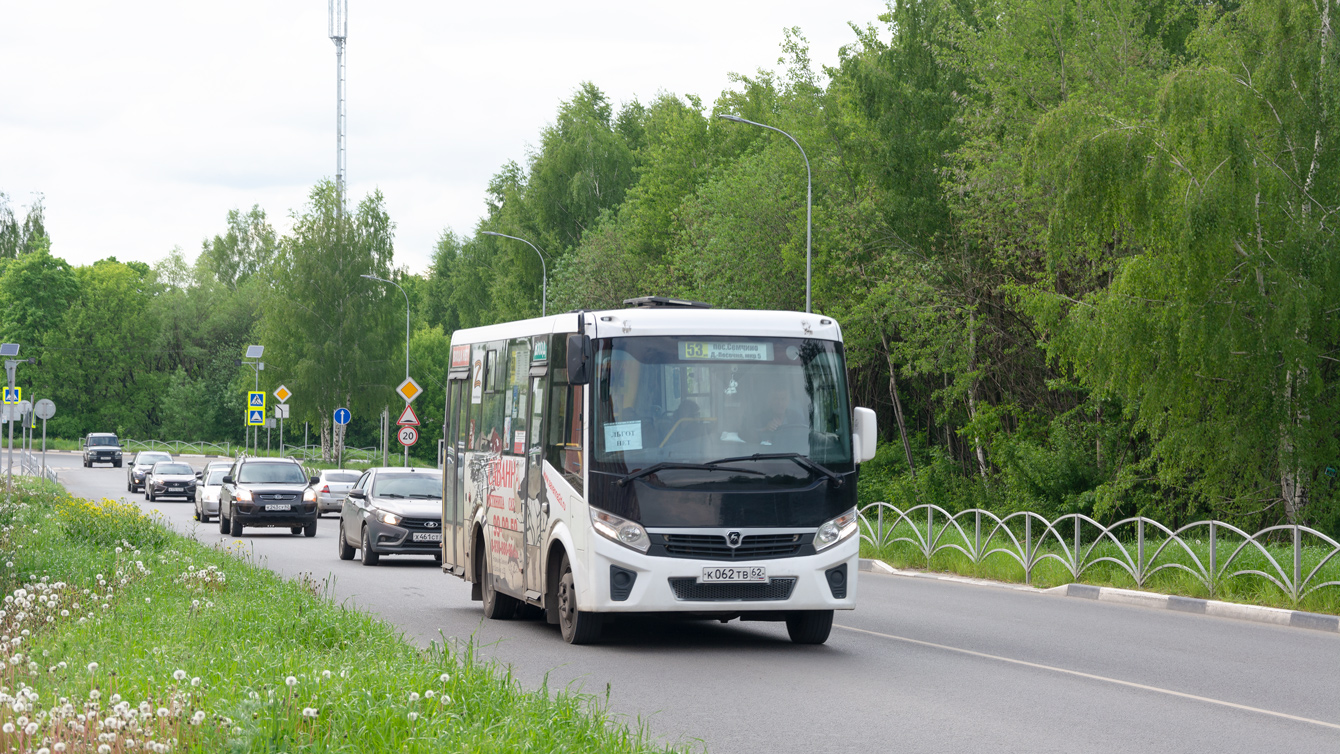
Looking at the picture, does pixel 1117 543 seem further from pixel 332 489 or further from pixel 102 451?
pixel 102 451

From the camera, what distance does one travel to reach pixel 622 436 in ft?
39.6

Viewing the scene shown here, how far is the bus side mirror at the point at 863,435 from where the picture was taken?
490 inches

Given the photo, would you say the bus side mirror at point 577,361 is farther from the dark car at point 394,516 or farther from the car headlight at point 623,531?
the dark car at point 394,516

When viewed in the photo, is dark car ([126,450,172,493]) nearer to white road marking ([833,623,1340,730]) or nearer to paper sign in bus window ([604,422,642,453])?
white road marking ([833,623,1340,730])

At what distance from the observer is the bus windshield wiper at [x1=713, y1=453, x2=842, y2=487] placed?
12055 mm

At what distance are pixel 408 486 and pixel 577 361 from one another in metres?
12.9

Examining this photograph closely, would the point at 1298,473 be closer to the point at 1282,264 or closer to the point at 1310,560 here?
the point at 1282,264

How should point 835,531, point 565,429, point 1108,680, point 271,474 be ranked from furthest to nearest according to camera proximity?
point 271,474 → point 565,429 → point 835,531 → point 1108,680

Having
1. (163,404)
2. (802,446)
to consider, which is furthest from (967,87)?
(163,404)

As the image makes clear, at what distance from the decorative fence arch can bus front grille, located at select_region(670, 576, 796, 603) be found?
687 centimetres

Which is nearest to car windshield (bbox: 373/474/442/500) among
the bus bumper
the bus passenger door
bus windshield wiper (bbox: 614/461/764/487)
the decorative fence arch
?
the bus passenger door

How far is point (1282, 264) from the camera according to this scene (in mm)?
20359

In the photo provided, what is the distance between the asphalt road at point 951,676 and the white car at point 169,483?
3379 cm

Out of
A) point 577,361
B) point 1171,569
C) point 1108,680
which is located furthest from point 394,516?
point 1108,680
